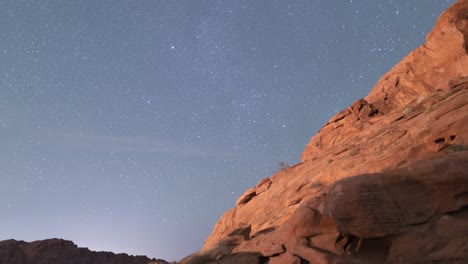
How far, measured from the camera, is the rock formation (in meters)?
11.3

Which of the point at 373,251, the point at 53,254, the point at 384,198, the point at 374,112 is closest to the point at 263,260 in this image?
the point at 373,251

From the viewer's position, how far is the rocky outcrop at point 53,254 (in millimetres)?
79688

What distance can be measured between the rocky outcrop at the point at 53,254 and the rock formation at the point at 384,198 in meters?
66.1

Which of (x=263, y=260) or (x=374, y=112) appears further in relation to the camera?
(x=374, y=112)

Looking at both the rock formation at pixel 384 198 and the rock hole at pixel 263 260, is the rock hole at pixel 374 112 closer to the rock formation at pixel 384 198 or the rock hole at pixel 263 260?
the rock formation at pixel 384 198

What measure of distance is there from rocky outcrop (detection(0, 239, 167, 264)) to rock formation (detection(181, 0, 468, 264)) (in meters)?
66.1

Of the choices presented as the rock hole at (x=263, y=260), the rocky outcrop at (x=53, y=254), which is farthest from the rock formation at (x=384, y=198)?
the rocky outcrop at (x=53, y=254)

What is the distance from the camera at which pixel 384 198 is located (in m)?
12.0

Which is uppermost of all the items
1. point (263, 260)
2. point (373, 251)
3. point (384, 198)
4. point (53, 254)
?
point (53, 254)

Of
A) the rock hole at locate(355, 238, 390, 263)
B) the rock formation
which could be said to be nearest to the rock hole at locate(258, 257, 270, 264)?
the rock formation

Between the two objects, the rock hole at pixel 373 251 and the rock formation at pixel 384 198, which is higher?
the rock formation at pixel 384 198

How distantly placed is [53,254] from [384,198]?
89926mm

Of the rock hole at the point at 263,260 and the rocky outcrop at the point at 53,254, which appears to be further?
the rocky outcrop at the point at 53,254

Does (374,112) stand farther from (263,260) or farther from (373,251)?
(373,251)
